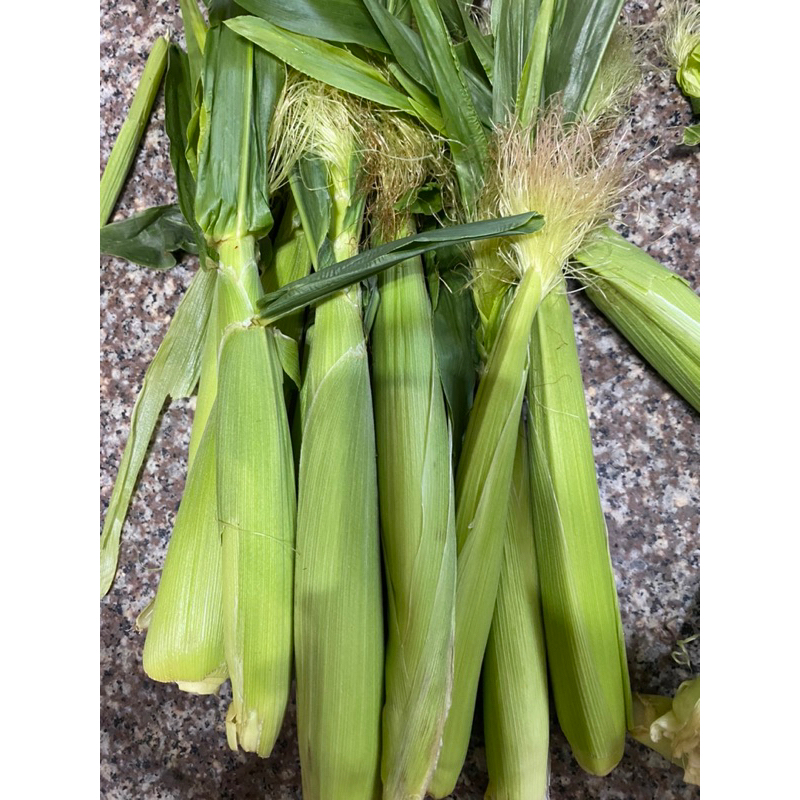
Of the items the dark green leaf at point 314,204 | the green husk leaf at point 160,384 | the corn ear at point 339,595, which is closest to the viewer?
the corn ear at point 339,595

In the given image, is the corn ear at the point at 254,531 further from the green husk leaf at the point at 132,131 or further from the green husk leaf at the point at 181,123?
the green husk leaf at the point at 132,131

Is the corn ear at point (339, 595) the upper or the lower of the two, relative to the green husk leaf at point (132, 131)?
lower

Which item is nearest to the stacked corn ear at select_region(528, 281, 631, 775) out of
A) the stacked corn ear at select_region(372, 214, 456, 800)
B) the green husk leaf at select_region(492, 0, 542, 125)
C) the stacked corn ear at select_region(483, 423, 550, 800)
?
the stacked corn ear at select_region(483, 423, 550, 800)

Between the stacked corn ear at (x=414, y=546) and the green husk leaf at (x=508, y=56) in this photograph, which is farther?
the green husk leaf at (x=508, y=56)

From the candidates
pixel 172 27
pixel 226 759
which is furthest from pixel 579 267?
pixel 226 759

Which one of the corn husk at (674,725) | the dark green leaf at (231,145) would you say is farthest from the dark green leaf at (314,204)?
the corn husk at (674,725)

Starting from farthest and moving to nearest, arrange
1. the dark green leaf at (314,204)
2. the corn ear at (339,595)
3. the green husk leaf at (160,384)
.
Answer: the green husk leaf at (160,384) < the dark green leaf at (314,204) < the corn ear at (339,595)

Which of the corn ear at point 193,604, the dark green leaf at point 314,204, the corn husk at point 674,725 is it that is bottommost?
the corn husk at point 674,725
